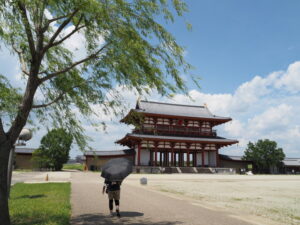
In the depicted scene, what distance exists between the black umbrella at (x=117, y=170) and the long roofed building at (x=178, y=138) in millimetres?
29068

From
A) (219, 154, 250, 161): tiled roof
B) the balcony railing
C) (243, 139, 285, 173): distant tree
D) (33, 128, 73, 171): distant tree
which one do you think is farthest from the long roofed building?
(33, 128, 73, 171): distant tree

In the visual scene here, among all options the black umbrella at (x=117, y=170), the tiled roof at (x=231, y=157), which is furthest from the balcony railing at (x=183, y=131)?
the black umbrella at (x=117, y=170)

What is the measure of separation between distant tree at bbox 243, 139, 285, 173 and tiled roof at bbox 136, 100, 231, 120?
24.0 feet

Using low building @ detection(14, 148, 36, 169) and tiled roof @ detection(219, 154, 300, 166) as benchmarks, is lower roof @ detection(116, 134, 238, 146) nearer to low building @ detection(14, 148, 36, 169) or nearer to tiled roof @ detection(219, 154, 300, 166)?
tiled roof @ detection(219, 154, 300, 166)

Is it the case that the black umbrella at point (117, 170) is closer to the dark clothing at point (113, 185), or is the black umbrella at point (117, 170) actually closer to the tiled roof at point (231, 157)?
the dark clothing at point (113, 185)

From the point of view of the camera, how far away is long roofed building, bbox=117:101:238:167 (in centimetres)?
3778

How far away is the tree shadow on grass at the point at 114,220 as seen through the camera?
6117mm

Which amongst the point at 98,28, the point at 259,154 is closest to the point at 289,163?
the point at 259,154

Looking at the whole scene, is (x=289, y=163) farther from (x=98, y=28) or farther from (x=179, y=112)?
(x=98, y=28)

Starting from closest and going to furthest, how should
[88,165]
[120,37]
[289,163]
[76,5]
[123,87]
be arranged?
1. [76,5]
2. [120,37]
3. [123,87]
4. [88,165]
5. [289,163]

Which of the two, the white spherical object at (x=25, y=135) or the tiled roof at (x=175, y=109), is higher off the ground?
the tiled roof at (x=175, y=109)

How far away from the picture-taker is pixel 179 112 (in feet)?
141

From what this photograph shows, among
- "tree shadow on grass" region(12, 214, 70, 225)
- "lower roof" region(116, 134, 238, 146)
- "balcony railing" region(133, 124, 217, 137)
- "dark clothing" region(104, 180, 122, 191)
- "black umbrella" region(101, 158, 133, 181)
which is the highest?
"balcony railing" region(133, 124, 217, 137)

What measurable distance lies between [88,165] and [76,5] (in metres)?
39.3
